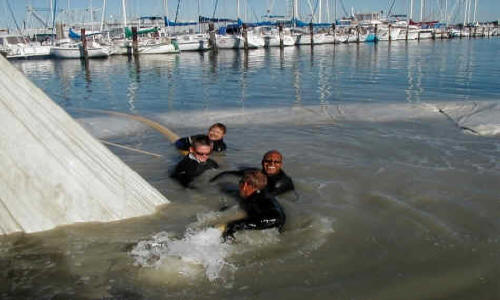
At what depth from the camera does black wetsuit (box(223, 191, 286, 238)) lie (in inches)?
187

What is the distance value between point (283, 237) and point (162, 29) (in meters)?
56.1

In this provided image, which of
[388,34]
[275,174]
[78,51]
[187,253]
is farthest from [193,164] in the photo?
[388,34]

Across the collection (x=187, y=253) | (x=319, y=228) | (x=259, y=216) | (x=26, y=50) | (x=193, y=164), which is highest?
(x=26, y=50)

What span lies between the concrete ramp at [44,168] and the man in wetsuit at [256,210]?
1.33m

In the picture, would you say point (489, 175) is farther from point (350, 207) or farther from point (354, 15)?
point (354, 15)

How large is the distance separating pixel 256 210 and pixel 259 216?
12 cm

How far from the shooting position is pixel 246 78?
948 inches

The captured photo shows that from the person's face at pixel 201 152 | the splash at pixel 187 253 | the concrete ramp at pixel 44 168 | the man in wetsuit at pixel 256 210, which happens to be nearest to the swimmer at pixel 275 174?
the man in wetsuit at pixel 256 210

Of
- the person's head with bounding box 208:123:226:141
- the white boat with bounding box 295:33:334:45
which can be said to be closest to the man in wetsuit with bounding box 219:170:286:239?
the person's head with bounding box 208:123:226:141

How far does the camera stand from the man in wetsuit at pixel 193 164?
21.9 ft

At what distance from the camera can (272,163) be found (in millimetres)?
5996

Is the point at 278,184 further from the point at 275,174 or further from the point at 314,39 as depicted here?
the point at 314,39

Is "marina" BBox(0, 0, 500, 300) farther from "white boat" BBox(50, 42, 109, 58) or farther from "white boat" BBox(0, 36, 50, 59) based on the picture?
"white boat" BBox(0, 36, 50, 59)

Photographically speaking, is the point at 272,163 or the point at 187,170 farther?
the point at 187,170
